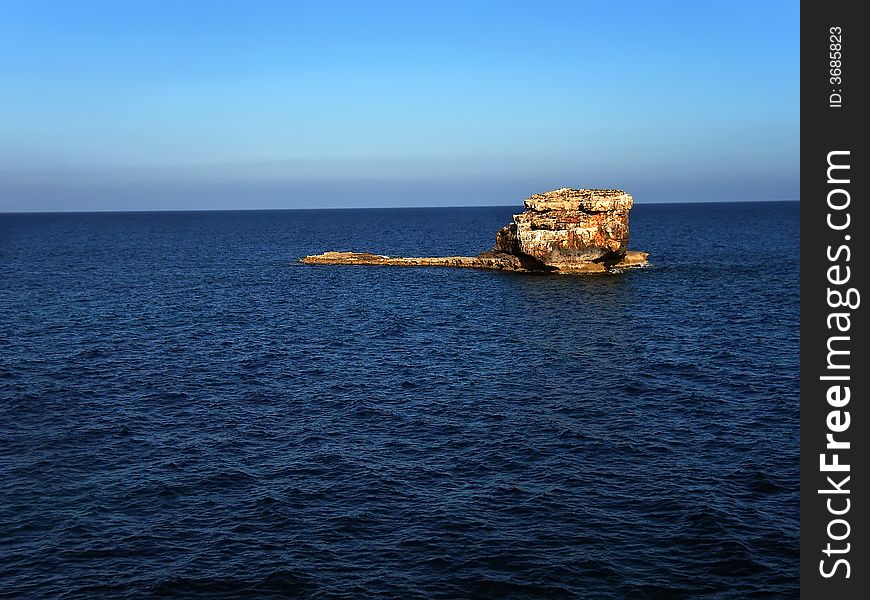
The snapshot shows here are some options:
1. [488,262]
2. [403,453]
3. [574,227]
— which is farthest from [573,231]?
[403,453]

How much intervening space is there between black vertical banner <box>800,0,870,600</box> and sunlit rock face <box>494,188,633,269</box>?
90.7 meters

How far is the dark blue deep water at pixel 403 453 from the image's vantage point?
1153 inches

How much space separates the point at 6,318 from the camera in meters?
81.0

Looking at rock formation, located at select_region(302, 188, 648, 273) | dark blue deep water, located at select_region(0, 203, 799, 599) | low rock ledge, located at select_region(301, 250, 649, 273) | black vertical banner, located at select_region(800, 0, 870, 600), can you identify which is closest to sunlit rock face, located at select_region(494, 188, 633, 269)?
rock formation, located at select_region(302, 188, 648, 273)

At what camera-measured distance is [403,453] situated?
136 ft

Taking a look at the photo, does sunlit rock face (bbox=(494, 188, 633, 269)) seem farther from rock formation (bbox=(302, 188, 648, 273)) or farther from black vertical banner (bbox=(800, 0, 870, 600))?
black vertical banner (bbox=(800, 0, 870, 600))

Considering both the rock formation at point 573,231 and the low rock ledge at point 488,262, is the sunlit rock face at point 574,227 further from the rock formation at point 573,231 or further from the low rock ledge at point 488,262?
the low rock ledge at point 488,262

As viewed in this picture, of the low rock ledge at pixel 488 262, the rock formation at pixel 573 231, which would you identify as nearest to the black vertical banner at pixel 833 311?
the rock formation at pixel 573 231

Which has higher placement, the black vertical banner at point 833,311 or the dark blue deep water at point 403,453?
the black vertical banner at point 833,311

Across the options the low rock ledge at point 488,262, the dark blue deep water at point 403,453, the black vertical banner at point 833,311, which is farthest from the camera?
the low rock ledge at point 488,262

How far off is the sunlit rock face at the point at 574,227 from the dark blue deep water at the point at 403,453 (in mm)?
27475

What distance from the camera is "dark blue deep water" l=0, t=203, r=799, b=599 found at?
2928cm

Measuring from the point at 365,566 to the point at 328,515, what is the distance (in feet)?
16.2

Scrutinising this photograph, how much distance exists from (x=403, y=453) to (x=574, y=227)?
76.2 meters
